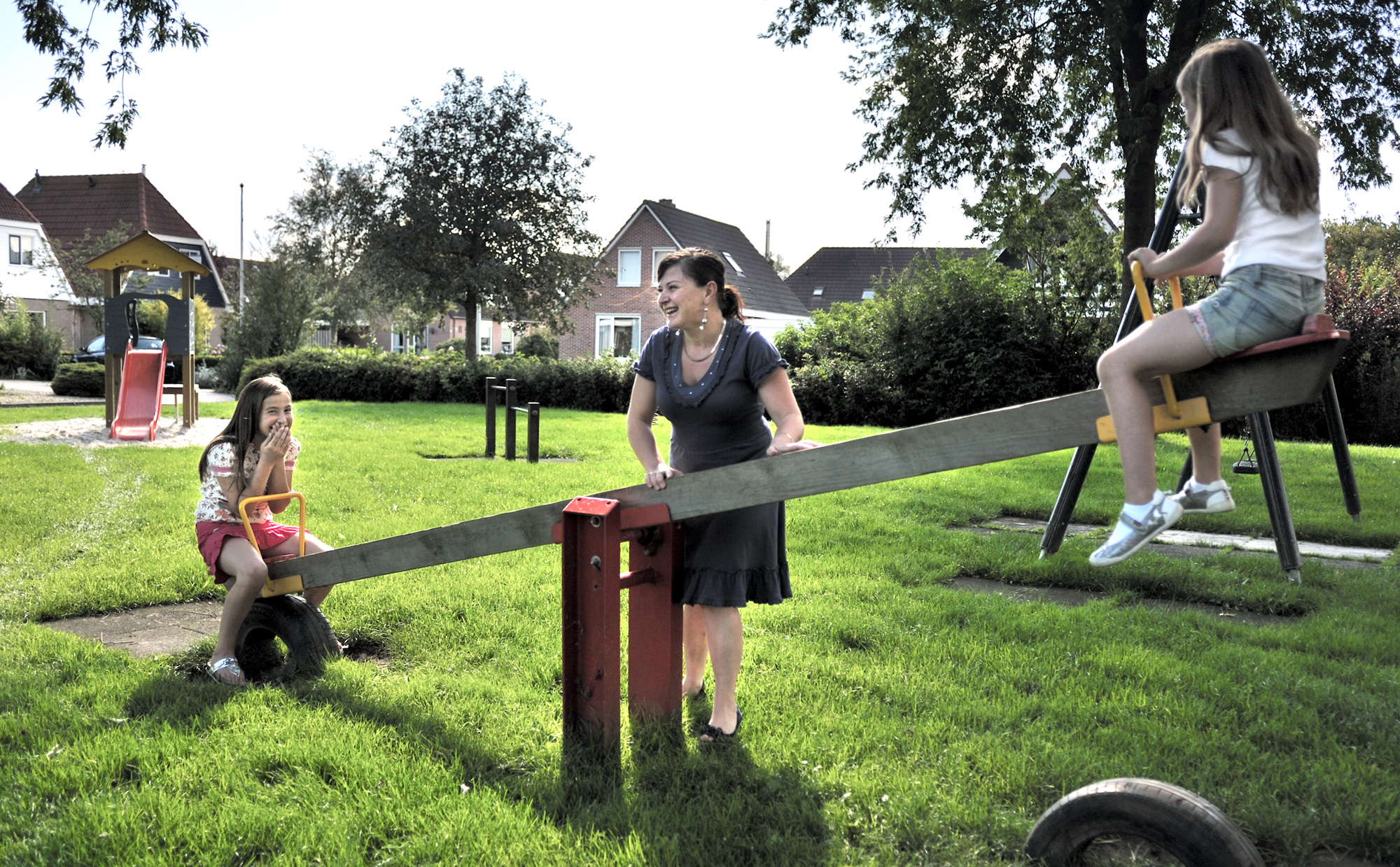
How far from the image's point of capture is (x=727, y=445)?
3.58 metres

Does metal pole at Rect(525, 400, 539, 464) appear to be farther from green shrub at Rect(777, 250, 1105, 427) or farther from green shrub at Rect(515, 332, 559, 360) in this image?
green shrub at Rect(515, 332, 559, 360)

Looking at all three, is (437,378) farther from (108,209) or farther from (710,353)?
(108,209)

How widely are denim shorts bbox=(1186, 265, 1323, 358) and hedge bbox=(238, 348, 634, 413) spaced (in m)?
20.2

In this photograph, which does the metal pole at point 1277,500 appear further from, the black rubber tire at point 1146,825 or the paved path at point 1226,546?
the black rubber tire at point 1146,825

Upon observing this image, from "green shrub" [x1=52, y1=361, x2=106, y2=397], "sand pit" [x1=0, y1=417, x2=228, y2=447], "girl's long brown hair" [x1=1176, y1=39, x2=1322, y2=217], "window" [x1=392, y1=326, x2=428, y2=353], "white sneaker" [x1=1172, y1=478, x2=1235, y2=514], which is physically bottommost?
"sand pit" [x1=0, y1=417, x2=228, y2=447]

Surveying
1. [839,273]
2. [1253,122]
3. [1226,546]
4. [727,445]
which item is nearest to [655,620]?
[727,445]

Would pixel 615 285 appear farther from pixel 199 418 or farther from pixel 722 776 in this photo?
pixel 722 776

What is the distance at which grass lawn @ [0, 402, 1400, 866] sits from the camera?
9.09ft

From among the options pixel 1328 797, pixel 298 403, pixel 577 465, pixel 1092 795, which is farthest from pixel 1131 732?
pixel 298 403

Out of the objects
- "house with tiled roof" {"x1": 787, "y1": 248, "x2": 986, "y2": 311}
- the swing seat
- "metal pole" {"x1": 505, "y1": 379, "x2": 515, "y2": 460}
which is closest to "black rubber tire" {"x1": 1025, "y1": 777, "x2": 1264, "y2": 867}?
the swing seat

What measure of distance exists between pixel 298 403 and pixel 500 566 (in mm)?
17609

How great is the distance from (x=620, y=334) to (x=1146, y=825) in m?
36.4

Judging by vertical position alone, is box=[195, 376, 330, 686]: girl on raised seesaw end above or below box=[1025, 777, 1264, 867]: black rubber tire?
above

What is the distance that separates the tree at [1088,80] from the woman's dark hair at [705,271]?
37.3ft
